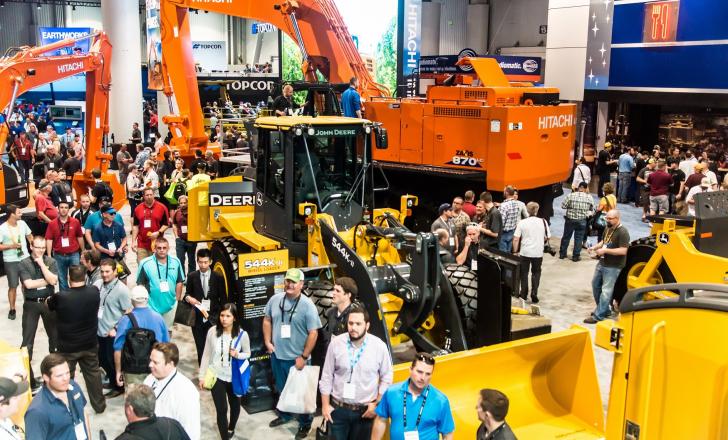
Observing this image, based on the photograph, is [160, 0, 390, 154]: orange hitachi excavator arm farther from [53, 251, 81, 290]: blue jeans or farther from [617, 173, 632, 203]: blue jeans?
[617, 173, 632, 203]: blue jeans

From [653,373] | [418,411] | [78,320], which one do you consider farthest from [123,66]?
[653,373]

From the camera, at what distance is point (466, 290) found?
25.8 feet

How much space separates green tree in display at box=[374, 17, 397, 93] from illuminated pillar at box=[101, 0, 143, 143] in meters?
8.44

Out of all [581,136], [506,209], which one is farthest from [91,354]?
[581,136]

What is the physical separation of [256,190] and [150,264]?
66.8 inches

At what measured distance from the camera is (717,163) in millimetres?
18781

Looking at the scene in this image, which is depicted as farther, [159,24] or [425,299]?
[159,24]

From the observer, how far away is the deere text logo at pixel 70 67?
1445 centimetres

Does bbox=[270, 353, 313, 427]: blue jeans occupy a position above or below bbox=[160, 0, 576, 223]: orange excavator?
below

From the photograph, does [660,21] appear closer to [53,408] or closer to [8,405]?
Result: [53,408]

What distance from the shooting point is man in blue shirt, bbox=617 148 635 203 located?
18.6 meters

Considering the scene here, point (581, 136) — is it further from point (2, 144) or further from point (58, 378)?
point (58, 378)

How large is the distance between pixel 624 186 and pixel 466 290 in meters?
12.3

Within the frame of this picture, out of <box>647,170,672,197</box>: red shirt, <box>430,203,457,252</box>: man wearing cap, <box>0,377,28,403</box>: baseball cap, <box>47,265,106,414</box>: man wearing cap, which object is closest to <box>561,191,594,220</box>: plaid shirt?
<box>430,203,457,252</box>: man wearing cap
